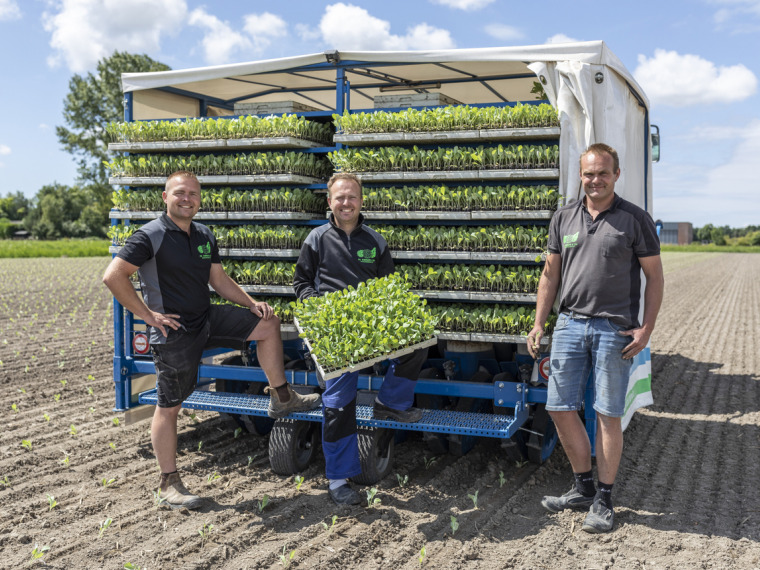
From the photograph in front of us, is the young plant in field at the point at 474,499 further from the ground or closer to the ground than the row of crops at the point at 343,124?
closer to the ground

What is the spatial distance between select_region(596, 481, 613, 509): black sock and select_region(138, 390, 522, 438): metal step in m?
0.64

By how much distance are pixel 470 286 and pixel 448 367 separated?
0.66 meters

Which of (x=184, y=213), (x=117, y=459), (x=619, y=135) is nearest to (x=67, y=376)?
(x=117, y=459)

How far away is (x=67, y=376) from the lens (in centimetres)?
859

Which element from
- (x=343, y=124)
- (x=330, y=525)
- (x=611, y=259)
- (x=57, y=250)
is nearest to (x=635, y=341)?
(x=611, y=259)

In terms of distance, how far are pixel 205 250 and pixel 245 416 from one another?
2064mm

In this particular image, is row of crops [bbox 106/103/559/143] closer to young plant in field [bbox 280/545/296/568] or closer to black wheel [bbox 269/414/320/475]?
black wheel [bbox 269/414/320/475]

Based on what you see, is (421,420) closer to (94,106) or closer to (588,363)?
(588,363)

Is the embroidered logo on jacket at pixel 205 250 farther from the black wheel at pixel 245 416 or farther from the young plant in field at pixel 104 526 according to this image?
the young plant in field at pixel 104 526

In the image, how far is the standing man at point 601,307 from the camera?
13.9 ft

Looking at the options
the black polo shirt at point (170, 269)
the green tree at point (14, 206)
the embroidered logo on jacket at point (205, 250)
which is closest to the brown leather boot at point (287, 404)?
the black polo shirt at point (170, 269)

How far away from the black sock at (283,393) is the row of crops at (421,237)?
4.08ft

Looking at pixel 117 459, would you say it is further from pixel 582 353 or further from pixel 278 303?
pixel 582 353

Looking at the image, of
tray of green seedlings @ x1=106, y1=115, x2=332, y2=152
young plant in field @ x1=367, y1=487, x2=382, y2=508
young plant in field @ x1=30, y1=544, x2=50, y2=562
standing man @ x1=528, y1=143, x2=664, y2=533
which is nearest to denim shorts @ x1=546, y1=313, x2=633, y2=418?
standing man @ x1=528, y1=143, x2=664, y2=533
